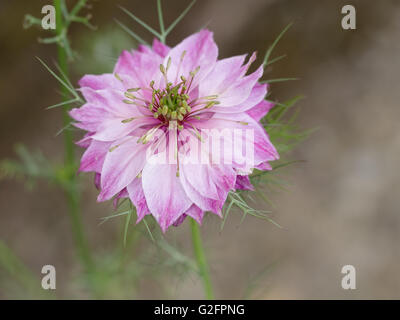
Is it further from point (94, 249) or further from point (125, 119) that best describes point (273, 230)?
point (125, 119)

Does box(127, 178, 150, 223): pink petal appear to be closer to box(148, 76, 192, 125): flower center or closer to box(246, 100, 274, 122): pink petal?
box(148, 76, 192, 125): flower center

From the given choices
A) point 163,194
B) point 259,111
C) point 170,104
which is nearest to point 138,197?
point 163,194

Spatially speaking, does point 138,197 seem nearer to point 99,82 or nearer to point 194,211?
point 194,211

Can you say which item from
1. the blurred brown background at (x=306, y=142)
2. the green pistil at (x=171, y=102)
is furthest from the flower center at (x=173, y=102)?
the blurred brown background at (x=306, y=142)

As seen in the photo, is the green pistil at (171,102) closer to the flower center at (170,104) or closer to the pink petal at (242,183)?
the flower center at (170,104)

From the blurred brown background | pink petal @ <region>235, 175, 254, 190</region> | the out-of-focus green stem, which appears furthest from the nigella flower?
the blurred brown background
